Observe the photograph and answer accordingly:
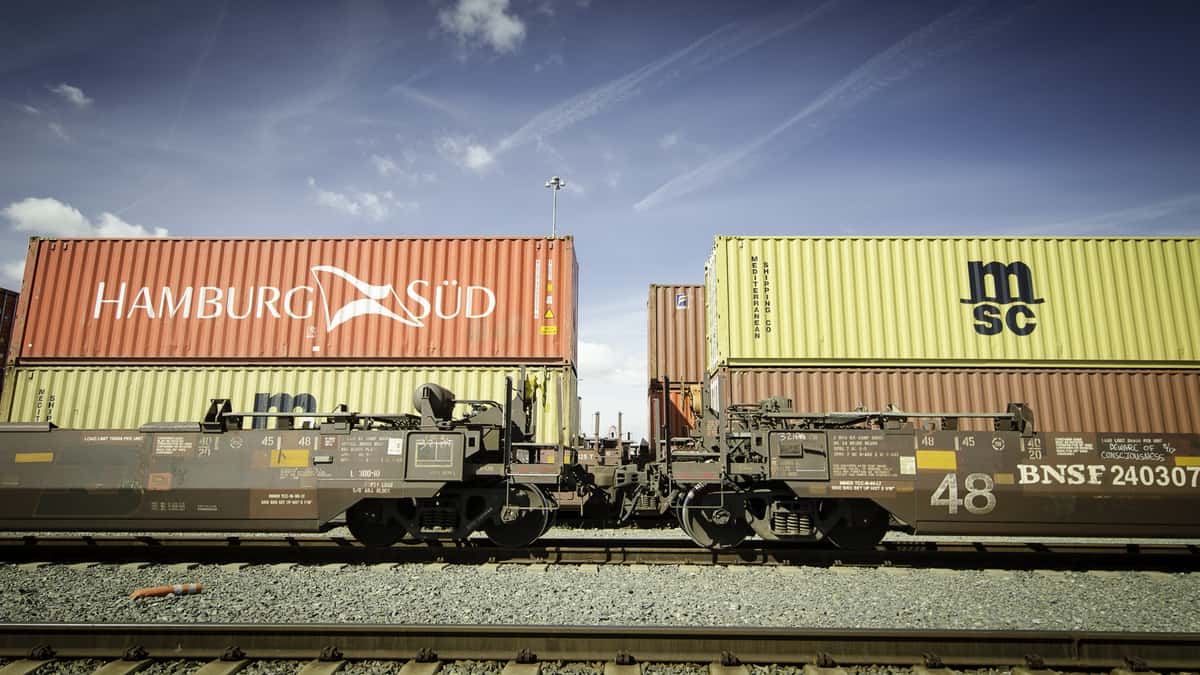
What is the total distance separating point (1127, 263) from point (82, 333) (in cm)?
2398

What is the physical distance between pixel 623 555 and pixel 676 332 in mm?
8392

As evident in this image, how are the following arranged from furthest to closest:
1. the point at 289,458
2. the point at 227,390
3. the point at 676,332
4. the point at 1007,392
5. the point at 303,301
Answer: the point at 676,332
the point at 303,301
the point at 227,390
the point at 1007,392
the point at 289,458

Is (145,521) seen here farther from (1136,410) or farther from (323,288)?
(1136,410)

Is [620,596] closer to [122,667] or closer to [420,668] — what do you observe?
[420,668]

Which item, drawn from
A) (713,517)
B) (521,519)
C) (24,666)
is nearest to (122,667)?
(24,666)

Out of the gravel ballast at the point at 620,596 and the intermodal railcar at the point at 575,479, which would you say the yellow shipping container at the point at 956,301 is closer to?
the intermodal railcar at the point at 575,479

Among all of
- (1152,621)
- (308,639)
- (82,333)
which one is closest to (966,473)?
(1152,621)

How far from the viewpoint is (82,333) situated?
12.9m

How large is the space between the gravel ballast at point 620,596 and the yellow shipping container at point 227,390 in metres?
5.40

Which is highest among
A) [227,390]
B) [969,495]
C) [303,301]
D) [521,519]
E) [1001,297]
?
[1001,297]

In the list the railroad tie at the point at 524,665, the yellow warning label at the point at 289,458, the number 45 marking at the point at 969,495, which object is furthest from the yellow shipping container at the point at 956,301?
the railroad tie at the point at 524,665

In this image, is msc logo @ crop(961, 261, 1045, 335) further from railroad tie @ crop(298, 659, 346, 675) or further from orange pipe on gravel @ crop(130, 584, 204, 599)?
orange pipe on gravel @ crop(130, 584, 204, 599)

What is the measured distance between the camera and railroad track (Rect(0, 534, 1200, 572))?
764 centimetres

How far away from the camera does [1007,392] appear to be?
1232 centimetres
